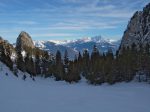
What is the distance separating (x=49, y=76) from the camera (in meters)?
139

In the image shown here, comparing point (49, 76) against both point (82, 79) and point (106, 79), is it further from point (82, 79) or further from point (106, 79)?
point (106, 79)

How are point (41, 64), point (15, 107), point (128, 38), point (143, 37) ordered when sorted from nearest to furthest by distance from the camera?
point (15, 107) → point (41, 64) → point (143, 37) → point (128, 38)

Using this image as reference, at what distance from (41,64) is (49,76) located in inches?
512

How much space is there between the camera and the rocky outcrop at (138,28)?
550 ft

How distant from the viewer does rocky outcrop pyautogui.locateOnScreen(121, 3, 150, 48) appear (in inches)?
6606

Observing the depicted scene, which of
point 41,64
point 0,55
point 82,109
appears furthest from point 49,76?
point 82,109

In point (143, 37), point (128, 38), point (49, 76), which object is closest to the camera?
point (49, 76)

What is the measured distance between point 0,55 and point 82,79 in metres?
35.5

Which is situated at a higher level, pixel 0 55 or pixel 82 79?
pixel 0 55

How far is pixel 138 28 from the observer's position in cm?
17825

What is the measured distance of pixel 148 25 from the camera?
168625 mm

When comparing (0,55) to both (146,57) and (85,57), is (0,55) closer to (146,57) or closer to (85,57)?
(85,57)

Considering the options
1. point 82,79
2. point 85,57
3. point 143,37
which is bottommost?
point 82,79

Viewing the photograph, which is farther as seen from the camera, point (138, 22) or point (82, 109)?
point (138, 22)
